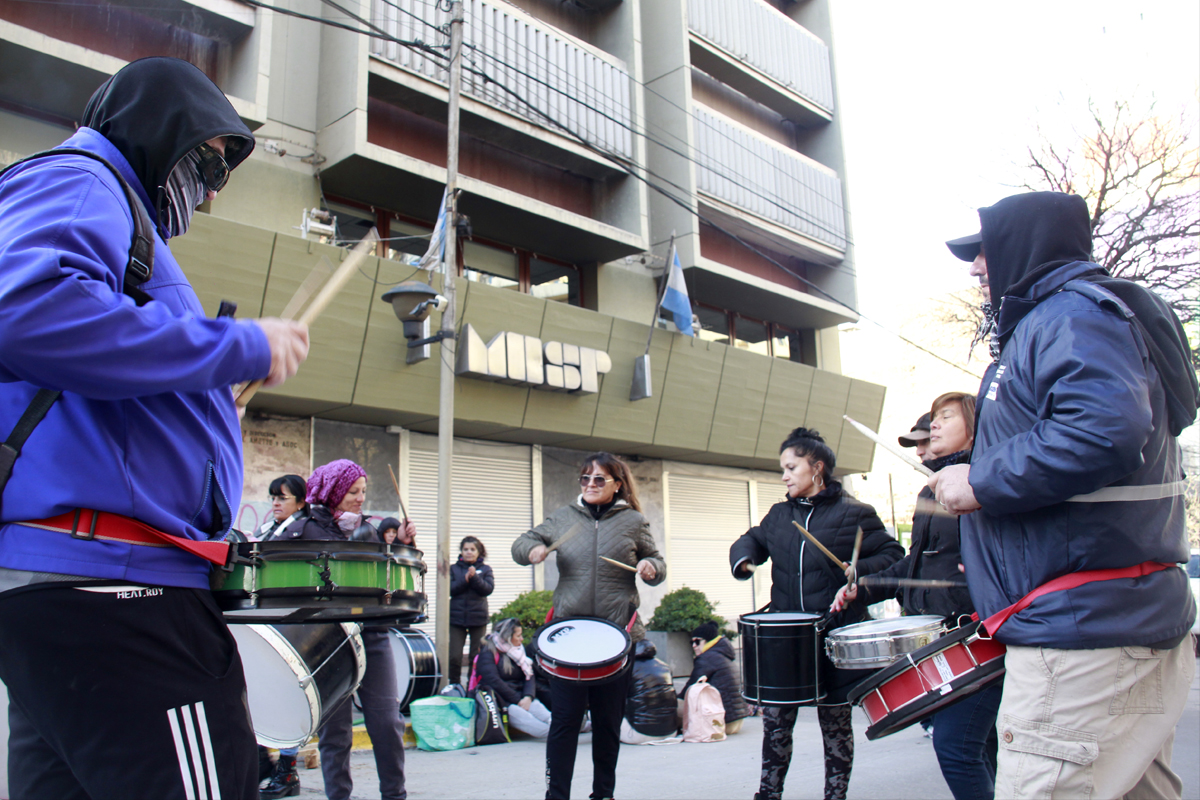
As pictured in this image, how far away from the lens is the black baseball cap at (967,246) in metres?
3.36

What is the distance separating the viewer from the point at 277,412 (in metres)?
12.7

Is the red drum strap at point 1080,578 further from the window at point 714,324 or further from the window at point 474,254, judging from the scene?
the window at point 714,324

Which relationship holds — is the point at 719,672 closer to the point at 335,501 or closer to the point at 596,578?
the point at 596,578

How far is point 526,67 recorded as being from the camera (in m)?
15.3

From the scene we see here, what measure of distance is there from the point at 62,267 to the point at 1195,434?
4911 centimetres

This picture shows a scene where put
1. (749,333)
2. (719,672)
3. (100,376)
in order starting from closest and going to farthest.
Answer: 1. (100,376)
2. (719,672)
3. (749,333)

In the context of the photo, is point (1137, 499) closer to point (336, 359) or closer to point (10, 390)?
point (10, 390)

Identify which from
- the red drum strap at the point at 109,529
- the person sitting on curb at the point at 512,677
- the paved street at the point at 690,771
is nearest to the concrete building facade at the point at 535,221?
the person sitting on curb at the point at 512,677

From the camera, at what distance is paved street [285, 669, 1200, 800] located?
19.5 feet

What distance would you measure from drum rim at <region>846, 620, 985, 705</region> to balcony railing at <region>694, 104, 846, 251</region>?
51.4ft

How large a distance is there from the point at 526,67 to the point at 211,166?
14.1 metres

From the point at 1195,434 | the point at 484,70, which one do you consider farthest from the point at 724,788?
the point at 1195,434

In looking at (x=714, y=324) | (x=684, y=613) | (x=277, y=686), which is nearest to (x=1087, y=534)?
(x=277, y=686)

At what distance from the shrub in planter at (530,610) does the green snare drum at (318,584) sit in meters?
8.57
